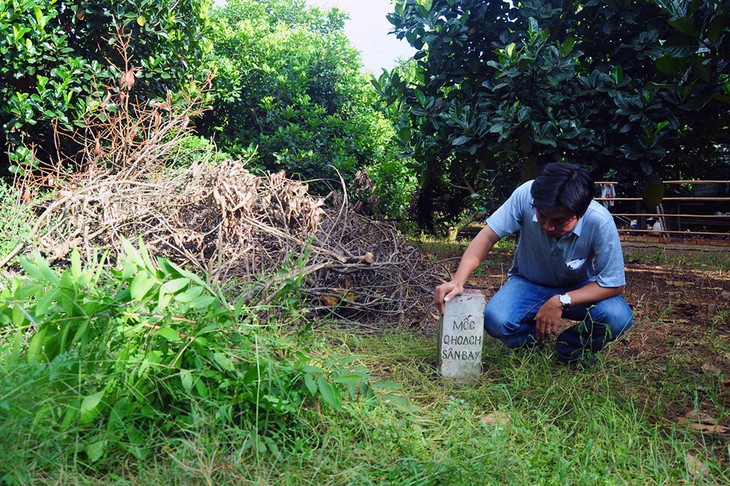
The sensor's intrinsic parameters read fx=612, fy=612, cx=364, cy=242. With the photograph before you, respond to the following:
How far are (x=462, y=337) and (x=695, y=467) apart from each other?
3.85 ft

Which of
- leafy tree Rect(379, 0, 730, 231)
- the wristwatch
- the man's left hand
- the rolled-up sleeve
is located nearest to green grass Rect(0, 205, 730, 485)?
the man's left hand

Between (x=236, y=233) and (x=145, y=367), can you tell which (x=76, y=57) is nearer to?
(x=236, y=233)

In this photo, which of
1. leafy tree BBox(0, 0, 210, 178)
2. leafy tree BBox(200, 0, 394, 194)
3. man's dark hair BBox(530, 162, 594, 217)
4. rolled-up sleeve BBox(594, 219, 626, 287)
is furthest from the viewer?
leafy tree BBox(200, 0, 394, 194)

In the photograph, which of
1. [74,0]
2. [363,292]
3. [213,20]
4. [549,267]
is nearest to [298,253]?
[363,292]

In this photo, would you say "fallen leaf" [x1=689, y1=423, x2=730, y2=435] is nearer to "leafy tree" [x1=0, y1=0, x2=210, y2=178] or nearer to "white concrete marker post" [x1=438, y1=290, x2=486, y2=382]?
"white concrete marker post" [x1=438, y1=290, x2=486, y2=382]

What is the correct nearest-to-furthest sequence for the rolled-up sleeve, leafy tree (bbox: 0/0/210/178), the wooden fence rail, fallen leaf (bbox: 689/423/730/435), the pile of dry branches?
fallen leaf (bbox: 689/423/730/435)
the rolled-up sleeve
the pile of dry branches
leafy tree (bbox: 0/0/210/178)
the wooden fence rail

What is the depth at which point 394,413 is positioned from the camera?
2.53 metres

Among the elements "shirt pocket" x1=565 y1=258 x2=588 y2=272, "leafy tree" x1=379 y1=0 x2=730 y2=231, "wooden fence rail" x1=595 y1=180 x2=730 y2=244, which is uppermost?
"leafy tree" x1=379 y1=0 x2=730 y2=231

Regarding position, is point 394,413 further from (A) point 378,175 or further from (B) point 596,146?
(A) point 378,175

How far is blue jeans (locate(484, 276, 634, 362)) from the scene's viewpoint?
3.15 m

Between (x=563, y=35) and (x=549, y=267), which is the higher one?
(x=563, y=35)

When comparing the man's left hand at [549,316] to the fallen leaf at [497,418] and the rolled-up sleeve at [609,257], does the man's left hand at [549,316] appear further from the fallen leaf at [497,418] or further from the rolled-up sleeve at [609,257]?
the fallen leaf at [497,418]

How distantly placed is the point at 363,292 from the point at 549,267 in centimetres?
133

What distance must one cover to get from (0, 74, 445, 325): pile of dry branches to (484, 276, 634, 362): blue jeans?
925 millimetres
